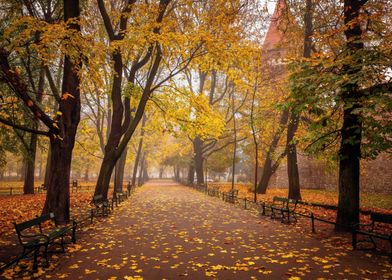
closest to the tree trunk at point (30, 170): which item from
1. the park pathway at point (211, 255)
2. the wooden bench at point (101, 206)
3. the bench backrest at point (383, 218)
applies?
the wooden bench at point (101, 206)

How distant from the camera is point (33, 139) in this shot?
2164cm

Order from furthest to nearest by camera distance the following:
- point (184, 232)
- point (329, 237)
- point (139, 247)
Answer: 1. point (184, 232)
2. point (329, 237)
3. point (139, 247)

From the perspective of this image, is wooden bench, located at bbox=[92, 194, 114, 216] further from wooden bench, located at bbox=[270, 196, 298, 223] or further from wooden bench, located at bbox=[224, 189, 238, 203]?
wooden bench, located at bbox=[224, 189, 238, 203]

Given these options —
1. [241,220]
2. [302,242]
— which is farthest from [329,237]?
[241,220]

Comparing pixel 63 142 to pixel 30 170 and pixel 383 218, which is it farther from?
pixel 30 170

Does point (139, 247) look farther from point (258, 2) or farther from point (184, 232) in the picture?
point (258, 2)

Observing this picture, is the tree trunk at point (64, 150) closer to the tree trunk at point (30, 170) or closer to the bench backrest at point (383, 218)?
the bench backrest at point (383, 218)

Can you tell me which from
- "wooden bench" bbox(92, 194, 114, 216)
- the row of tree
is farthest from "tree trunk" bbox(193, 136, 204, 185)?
"wooden bench" bbox(92, 194, 114, 216)

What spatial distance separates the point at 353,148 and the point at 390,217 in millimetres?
2267

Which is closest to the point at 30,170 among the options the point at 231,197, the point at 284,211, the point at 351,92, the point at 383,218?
the point at 231,197

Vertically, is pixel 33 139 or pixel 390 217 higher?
pixel 33 139

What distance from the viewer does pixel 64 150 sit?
992 centimetres

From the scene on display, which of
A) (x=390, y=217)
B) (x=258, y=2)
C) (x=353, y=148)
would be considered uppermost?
(x=258, y=2)

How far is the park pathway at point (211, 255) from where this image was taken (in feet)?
18.0
